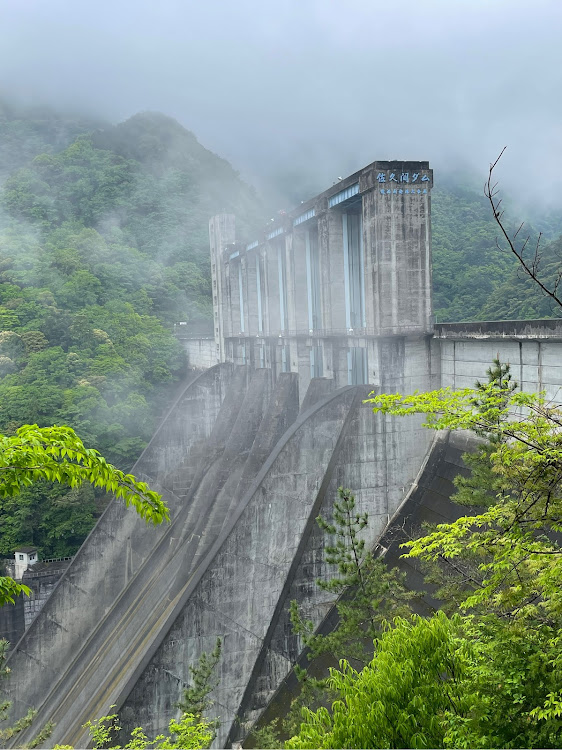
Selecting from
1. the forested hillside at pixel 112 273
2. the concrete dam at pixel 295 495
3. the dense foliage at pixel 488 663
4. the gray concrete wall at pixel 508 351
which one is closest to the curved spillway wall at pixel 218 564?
the concrete dam at pixel 295 495

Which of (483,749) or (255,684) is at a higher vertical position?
(483,749)

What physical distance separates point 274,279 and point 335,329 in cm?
753

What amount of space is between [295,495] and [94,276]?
32820 mm

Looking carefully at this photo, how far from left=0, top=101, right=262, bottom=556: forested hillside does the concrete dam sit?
25.1ft

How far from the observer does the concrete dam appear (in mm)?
12430

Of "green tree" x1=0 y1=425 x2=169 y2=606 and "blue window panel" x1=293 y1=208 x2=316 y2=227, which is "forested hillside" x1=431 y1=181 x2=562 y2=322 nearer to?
"blue window panel" x1=293 y1=208 x2=316 y2=227

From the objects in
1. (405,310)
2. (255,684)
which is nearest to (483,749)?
(255,684)

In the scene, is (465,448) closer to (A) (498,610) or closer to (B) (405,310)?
(B) (405,310)

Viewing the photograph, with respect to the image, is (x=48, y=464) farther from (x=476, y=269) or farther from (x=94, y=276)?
(x=94, y=276)

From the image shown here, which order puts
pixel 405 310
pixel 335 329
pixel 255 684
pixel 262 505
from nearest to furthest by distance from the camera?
pixel 255 684, pixel 262 505, pixel 405 310, pixel 335 329

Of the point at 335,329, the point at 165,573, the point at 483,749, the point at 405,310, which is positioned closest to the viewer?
the point at 483,749

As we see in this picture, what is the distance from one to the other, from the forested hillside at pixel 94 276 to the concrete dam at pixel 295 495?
764 cm

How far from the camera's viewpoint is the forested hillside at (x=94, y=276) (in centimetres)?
2936

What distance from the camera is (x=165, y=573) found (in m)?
19.8
